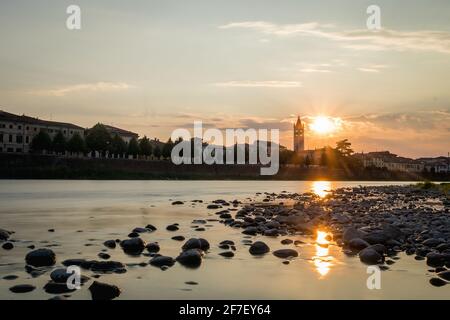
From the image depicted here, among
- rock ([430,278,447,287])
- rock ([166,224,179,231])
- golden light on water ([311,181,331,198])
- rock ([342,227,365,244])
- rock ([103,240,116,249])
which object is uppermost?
rock ([342,227,365,244])

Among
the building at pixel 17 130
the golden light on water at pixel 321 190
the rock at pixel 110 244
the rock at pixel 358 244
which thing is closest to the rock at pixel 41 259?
the rock at pixel 110 244

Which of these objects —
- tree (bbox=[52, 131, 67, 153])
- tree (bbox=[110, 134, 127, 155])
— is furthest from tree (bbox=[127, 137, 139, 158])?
tree (bbox=[52, 131, 67, 153])

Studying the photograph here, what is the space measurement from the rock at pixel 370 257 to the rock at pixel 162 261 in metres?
5.72

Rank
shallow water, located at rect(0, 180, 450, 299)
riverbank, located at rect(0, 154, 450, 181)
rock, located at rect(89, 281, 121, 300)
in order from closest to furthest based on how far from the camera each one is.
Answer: rock, located at rect(89, 281, 121, 300) → shallow water, located at rect(0, 180, 450, 299) → riverbank, located at rect(0, 154, 450, 181)

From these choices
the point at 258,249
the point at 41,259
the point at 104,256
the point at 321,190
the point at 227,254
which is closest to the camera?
the point at 41,259

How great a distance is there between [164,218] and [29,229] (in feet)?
26.9

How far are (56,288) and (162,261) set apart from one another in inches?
140

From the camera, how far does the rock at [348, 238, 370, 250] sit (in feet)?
55.3

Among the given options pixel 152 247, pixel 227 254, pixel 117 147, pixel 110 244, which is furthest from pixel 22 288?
pixel 117 147

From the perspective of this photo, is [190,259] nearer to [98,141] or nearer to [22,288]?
[22,288]

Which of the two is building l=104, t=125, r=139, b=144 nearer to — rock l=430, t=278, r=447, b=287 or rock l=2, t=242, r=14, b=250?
rock l=2, t=242, r=14, b=250

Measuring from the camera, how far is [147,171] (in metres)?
137

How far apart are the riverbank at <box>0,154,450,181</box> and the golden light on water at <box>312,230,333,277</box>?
106680mm

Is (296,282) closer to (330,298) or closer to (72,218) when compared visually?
(330,298)
